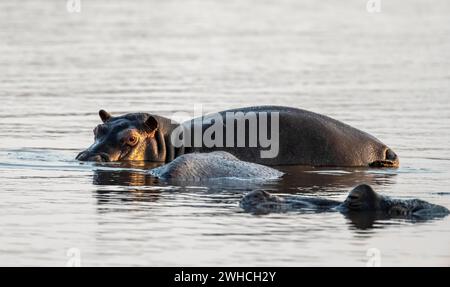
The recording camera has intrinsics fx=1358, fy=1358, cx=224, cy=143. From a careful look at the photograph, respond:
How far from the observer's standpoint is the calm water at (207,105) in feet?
38.7

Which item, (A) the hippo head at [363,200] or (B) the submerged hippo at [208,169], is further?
(B) the submerged hippo at [208,169]

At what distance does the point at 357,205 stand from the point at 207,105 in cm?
967

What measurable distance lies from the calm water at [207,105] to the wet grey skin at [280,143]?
1.24ft

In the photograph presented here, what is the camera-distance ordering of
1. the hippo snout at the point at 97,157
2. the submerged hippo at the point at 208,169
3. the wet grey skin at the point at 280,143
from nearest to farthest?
the submerged hippo at the point at 208,169 < the hippo snout at the point at 97,157 < the wet grey skin at the point at 280,143

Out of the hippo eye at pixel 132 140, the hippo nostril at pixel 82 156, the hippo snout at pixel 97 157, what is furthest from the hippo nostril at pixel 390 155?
the hippo nostril at pixel 82 156

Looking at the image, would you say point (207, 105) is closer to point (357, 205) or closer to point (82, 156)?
point (82, 156)

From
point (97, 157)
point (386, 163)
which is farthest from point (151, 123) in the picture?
point (386, 163)

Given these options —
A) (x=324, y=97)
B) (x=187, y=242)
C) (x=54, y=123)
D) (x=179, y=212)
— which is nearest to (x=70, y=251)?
(x=187, y=242)

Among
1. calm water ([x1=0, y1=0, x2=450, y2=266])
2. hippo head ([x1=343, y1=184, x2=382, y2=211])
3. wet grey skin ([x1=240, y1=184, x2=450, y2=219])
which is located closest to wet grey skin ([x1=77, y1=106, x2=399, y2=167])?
calm water ([x1=0, y1=0, x2=450, y2=266])

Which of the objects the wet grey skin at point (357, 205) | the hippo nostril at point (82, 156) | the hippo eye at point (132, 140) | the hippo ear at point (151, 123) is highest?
the hippo ear at point (151, 123)

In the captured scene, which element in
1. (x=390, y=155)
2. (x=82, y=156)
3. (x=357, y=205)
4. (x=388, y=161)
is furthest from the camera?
(x=390, y=155)

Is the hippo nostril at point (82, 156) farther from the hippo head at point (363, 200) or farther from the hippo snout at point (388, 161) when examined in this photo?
the hippo head at point (363, 200)

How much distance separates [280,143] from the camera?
17047 millimetres

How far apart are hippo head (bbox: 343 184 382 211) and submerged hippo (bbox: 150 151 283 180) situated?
270cm
